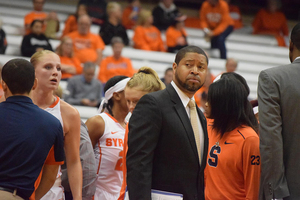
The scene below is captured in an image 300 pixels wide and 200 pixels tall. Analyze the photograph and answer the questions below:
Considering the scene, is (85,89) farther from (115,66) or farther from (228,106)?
(228,106)

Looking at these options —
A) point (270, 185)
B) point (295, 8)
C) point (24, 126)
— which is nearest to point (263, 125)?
point (270, 185)

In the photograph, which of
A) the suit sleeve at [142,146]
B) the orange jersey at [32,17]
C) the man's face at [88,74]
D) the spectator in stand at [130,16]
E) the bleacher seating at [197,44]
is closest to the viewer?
the suit sleeve at [142,146]

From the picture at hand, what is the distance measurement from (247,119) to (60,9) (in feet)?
29.6

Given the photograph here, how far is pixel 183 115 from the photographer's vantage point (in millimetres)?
2322

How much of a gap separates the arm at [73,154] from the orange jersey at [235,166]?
2.98 ft

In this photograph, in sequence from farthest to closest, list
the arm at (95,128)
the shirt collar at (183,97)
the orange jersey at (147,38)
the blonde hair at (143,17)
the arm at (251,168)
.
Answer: the orange jersey at (147,38) → the blonde hair at (143,17) → the arm at (95,128) → the arm at (251,168) → the shirt collar at (183,97)

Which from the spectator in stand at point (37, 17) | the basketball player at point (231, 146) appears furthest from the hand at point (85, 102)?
the basketball player at point (231, 146)

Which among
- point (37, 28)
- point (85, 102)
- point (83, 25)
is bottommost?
point (85, 102)

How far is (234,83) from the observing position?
2.70 metres

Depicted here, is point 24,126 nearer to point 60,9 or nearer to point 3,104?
point 3,104

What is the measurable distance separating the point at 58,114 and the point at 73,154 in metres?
0.30

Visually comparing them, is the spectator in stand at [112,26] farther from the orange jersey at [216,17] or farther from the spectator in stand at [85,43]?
the orange jersey at [216,17]

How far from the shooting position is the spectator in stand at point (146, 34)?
9375 millimetres

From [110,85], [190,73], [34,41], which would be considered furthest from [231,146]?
[34,41]
